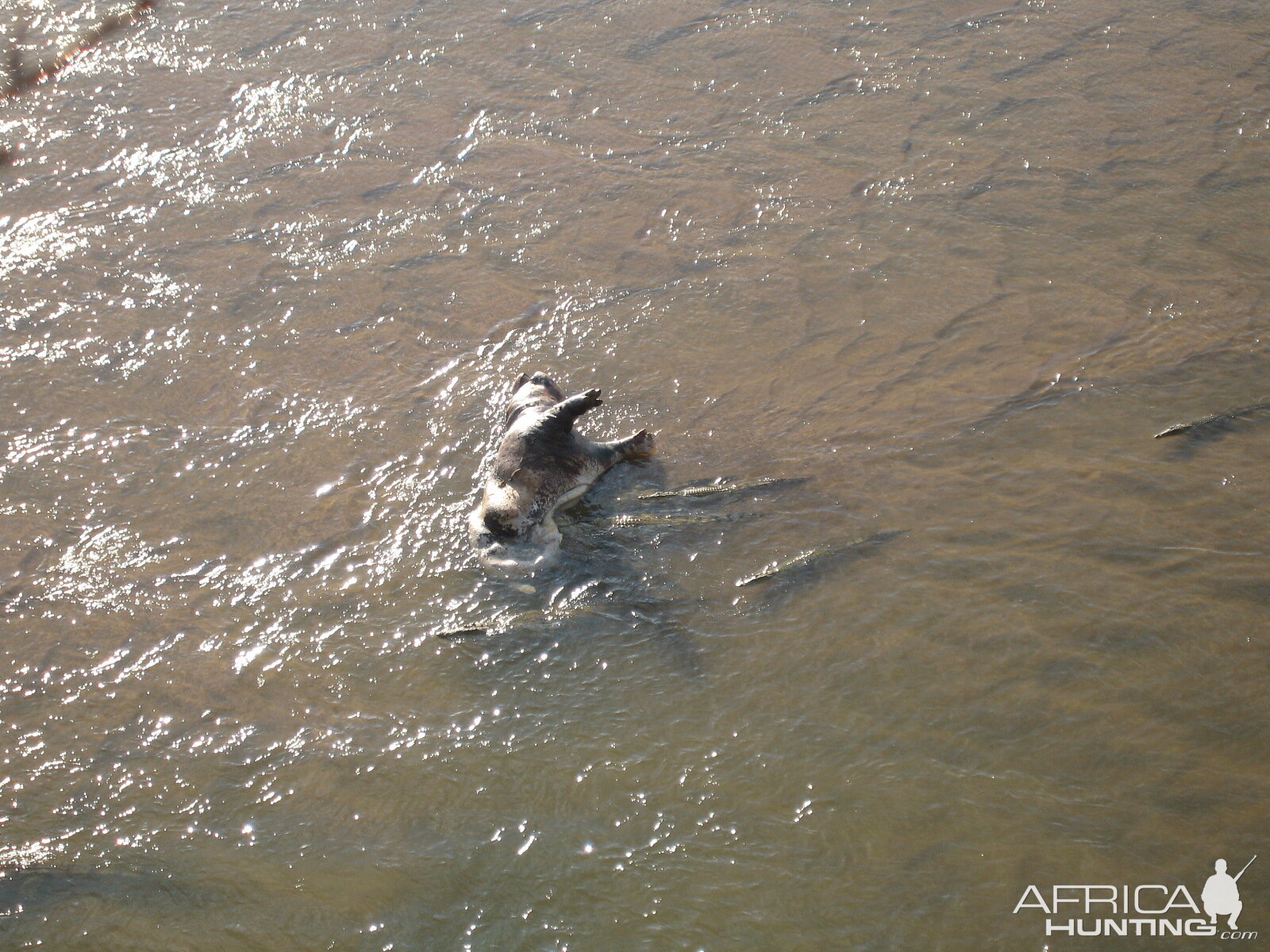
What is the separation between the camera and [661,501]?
409 centimetres

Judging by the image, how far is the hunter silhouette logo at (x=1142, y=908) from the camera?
2633mm

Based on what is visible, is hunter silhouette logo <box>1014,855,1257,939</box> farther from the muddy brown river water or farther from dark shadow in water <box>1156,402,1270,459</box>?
dark shadow in water <box>1156,402,1270,459</box>

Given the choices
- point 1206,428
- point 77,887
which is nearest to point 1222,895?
point 1206,428

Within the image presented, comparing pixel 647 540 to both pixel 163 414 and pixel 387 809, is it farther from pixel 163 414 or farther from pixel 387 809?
pixel 163 414

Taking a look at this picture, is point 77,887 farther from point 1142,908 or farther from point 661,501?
point 1142,908

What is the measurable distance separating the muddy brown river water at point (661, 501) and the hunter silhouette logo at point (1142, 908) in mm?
35

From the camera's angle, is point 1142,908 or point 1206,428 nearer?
point 1142,908

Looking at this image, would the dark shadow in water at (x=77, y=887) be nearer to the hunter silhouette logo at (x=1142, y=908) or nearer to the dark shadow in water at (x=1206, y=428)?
the hunter silhouette logo at (x=1142, y=908)

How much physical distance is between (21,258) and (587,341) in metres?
3.47

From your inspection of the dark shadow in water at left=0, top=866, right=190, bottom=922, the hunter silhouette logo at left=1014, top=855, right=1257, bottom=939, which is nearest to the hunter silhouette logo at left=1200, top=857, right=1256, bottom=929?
the hunter silhouette logo at left=1014, top=855, right=1257, bottom=939

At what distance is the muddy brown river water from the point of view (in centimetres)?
296

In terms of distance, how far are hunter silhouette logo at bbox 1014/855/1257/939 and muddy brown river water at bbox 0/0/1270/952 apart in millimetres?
35

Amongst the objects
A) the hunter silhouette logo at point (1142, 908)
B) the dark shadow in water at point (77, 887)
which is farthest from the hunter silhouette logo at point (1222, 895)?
the dark shadow in water at point (77, 887)

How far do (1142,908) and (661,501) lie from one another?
6.88ft
